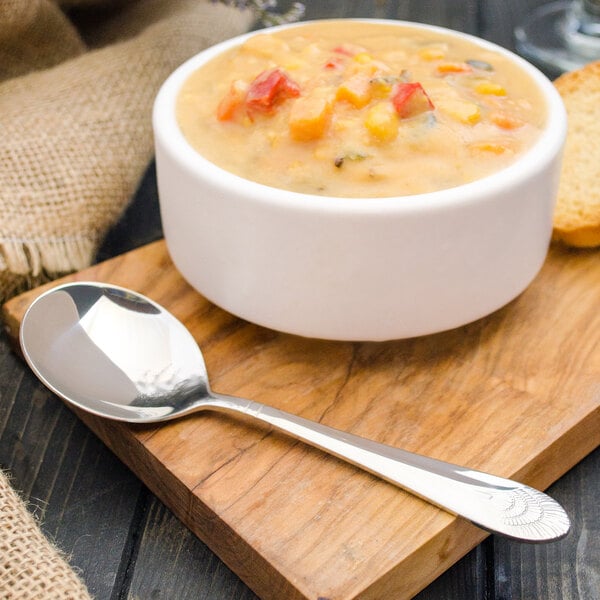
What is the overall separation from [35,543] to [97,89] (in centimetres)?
137

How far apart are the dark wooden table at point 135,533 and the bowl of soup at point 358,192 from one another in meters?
0.40

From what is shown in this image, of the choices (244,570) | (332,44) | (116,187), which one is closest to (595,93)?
(332,44)

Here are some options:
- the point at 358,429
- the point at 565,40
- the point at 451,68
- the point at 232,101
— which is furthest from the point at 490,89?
Answer: the point at 565,40

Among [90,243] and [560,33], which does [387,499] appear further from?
[560,33]

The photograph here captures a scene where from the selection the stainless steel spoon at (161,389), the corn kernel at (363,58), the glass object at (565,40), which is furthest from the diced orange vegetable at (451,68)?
the glass object at (565,40)

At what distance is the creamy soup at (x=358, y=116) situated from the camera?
5.30ft

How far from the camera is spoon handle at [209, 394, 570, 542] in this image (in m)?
1.34

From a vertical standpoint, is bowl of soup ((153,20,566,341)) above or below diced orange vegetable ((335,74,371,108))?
below

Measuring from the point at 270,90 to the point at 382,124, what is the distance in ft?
0.79

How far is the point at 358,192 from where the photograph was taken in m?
1.58

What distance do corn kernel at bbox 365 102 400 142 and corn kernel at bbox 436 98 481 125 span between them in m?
0.12

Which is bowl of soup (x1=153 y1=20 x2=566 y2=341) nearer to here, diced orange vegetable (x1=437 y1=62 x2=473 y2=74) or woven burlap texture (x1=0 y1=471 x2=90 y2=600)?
diced orange vegetable (x1=437 y1=62 x2=473 y2=74)

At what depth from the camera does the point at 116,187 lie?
2238mm

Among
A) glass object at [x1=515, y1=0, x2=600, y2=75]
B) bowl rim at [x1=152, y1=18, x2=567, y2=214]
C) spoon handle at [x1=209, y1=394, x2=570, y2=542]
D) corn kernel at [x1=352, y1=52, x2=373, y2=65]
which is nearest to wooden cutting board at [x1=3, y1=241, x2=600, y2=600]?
spoon handle at [x1=209, y1=394, x2=570, y2=542]
